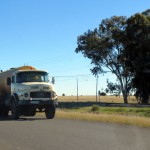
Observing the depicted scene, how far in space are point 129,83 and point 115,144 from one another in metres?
62.1

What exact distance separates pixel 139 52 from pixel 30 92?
134ft

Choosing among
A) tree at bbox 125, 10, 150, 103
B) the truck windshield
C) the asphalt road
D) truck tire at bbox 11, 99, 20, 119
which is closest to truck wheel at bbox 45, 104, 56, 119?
the truck windshield

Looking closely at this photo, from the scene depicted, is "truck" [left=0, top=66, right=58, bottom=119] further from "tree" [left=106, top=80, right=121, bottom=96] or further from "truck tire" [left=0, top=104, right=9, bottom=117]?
"tree" [left=106, top=80, right=121, bottom=96]

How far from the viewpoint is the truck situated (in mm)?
27984

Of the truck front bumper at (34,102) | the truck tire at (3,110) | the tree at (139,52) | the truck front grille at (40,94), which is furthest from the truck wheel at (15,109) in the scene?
the tree at (139,52)

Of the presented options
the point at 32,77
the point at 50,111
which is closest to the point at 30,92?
the point at 32,77

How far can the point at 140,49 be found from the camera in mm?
66562

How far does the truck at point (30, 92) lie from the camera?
28.0 metres

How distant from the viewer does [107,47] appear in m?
78.4

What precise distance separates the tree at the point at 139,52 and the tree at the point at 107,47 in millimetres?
4419

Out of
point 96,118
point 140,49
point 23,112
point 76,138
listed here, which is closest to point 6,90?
point 23,112

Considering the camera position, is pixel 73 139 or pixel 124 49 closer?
pixel 73 139

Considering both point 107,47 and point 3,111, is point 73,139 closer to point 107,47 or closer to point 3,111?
point 3,111

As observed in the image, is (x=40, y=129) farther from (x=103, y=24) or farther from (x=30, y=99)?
(x=103, y=24)
